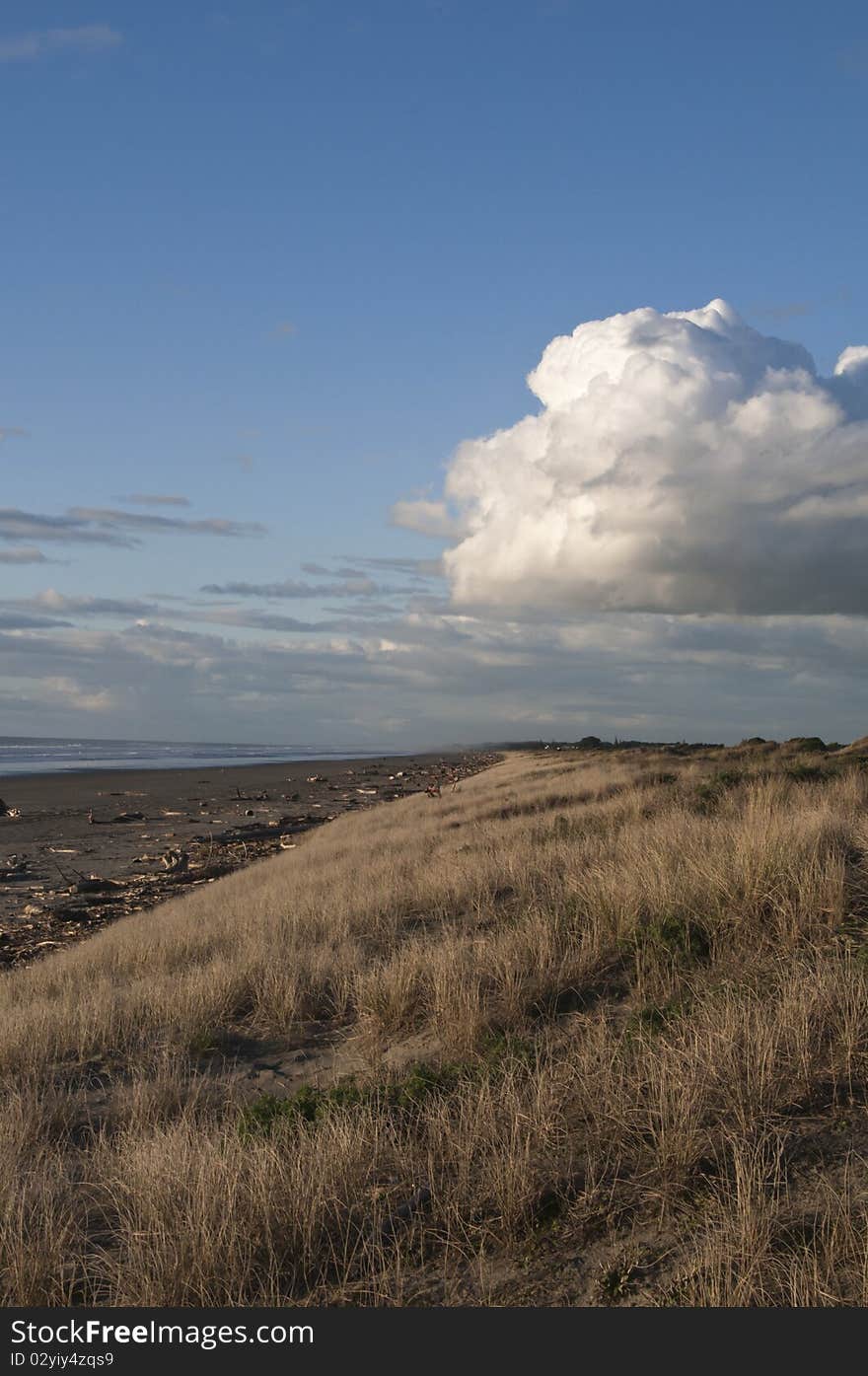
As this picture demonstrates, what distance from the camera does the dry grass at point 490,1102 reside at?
4.51 m

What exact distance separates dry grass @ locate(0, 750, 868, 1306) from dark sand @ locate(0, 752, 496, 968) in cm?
721

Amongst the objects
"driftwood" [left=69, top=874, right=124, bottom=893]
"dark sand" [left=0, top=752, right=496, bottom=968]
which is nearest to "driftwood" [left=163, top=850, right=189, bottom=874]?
"dark sand" [left=0, top=752, right=496, bottom=968]

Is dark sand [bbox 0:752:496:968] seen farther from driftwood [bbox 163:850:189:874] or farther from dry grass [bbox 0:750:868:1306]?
dry grass [bbox 0:750:868:1306]

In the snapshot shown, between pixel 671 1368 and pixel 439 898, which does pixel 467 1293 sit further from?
pixel 439 898

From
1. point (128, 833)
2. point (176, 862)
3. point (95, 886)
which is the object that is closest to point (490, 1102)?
point (95, 886)

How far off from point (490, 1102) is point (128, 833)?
27257mm

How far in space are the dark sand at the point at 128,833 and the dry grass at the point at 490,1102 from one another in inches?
284

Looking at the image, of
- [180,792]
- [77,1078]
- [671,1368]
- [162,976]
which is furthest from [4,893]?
[180,792]

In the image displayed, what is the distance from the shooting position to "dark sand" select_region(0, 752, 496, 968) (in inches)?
725

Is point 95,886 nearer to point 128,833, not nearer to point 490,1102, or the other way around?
point 128,833

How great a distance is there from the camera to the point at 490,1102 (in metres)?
5.46

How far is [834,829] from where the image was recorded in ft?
34.0

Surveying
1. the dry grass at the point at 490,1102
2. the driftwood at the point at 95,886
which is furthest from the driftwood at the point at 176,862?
the dry grass at the point at 490,1102

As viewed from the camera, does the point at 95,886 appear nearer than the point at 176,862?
Yes
